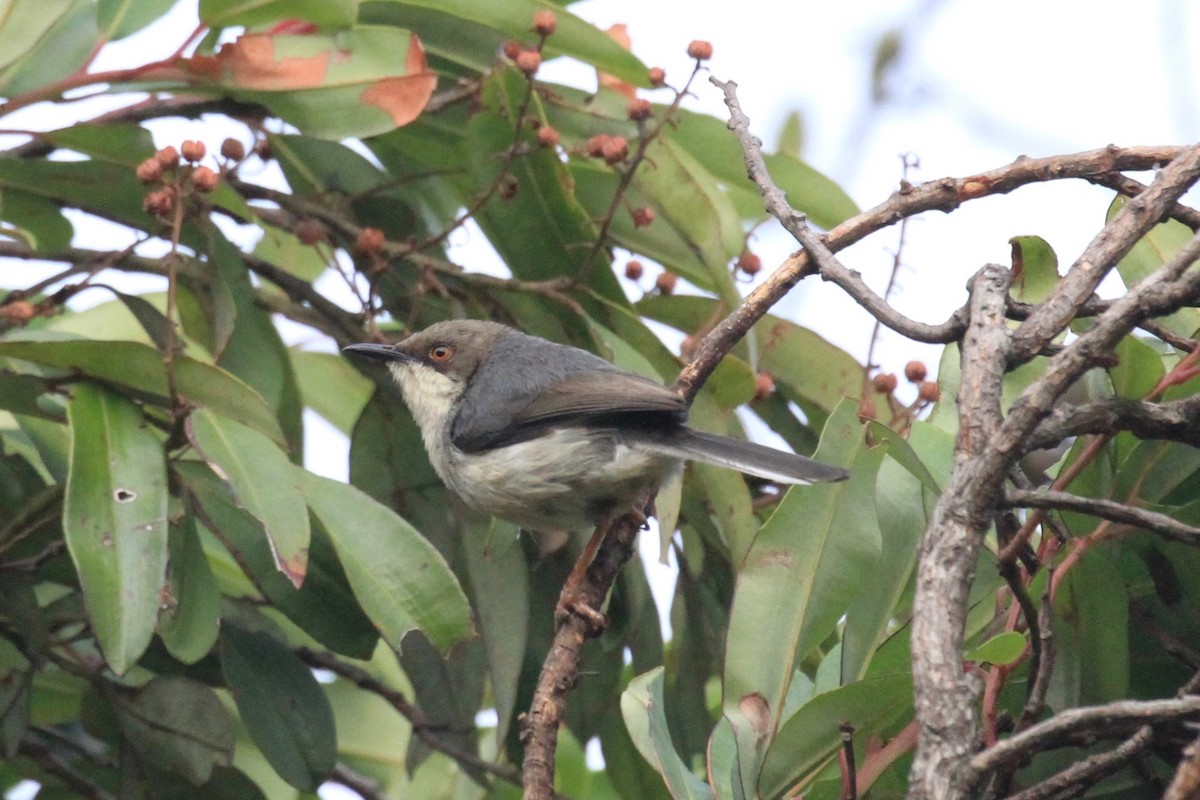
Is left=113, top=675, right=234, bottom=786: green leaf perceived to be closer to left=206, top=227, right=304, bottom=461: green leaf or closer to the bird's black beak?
left=206, top=227, right=304, bottom=461: green leaf

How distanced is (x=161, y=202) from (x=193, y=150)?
15cm

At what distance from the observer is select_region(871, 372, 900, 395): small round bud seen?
3.84 meters

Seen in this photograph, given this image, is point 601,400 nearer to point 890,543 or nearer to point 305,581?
point 305,581

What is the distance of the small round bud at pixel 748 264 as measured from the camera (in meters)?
4.05

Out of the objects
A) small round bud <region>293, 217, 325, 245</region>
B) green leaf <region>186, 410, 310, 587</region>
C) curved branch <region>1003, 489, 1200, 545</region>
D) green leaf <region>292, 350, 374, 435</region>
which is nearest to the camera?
curved branch <region>1003, 489, 1200, 545</region>

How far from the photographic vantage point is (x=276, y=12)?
3.72 m

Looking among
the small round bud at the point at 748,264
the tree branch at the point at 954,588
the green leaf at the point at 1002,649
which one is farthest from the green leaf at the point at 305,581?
the tree branch at the point at 954,588

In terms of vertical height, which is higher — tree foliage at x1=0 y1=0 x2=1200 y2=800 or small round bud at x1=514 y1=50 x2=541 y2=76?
small round bud at x1=514 y1=50 x2=541 y2=76

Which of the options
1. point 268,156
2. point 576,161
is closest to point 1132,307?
point 576,161

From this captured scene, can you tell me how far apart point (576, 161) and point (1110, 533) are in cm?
222

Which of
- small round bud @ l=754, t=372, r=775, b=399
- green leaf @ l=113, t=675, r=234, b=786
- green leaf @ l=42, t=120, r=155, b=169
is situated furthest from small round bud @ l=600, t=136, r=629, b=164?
green leaf @ l=113, t=675, r=234, b=786

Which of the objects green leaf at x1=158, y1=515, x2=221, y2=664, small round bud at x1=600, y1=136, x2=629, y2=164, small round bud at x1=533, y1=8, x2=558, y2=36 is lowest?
green leaf at x1=158, y1=515, x2=221, y2=664

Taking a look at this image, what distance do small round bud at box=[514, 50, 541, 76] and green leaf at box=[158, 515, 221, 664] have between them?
1.47 metres

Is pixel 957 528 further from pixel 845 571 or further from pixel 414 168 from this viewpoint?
pixel 414 168
